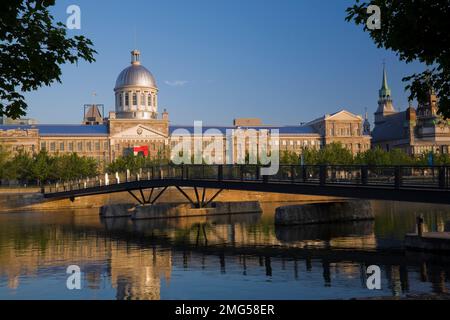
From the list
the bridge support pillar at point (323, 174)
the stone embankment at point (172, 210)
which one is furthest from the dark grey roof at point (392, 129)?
the bridge support pillar at point (323, 174)

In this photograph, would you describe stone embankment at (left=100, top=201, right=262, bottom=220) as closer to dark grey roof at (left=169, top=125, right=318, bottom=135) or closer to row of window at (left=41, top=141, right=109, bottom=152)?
row of window at (left=41, top=141, right=109, bottom=152)

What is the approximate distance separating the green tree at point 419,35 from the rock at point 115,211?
51.4 metres

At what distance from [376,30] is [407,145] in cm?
16333

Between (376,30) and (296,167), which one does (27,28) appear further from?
(296,167)

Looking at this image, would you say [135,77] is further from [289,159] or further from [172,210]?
[172,210]

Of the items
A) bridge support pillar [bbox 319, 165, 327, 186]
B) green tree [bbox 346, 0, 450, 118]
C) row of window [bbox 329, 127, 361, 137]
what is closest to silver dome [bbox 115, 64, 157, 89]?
row of window [bbox 329, 127, 361, 137]

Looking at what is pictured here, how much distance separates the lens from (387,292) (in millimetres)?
22938

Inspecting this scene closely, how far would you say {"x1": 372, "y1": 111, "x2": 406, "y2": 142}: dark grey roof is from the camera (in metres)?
183

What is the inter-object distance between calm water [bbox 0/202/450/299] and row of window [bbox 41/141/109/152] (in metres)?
90.5

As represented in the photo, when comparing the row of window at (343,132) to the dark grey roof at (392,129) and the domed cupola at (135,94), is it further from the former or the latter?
the domed cupola at (135,94)

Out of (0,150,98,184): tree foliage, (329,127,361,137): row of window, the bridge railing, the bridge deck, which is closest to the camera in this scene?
the bridge deck

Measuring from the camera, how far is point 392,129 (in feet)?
619

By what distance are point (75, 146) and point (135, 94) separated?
2314 cm
